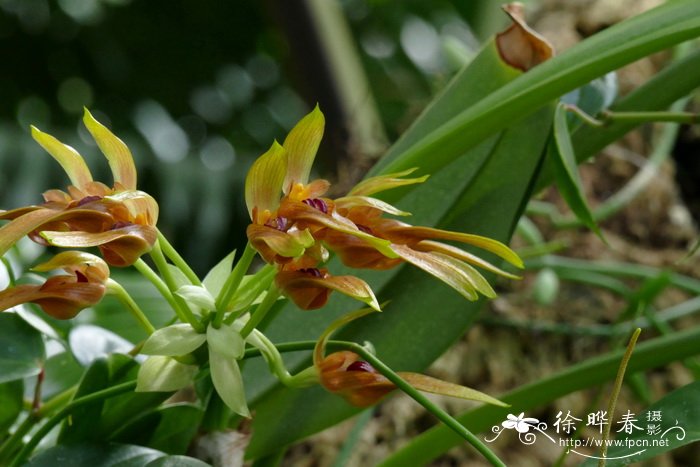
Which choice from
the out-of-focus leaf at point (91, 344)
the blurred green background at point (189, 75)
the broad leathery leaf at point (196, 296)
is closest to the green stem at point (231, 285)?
the broad leathery leaf at point (196, 296)

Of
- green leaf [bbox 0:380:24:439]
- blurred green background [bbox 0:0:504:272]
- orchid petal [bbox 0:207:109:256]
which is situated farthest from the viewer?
blurred green background [bbox 0:0:504:272]

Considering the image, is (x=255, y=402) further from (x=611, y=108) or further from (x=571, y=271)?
(x=571, y=271)

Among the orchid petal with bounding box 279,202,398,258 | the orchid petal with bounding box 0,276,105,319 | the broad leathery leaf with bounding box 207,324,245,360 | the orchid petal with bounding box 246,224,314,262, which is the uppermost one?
the orchid petal with bounding box 279,202,398,258

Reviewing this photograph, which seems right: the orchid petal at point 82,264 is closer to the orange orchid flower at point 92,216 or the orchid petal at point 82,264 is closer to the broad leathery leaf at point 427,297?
the orange orchid flower at point 92,216

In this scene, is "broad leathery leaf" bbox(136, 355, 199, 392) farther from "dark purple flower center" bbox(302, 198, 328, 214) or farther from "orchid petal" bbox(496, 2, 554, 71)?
"orchid petal" bbox(496, 2, 554, 71)

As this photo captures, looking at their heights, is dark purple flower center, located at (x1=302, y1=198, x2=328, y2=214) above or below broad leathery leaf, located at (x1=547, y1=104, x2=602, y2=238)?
below

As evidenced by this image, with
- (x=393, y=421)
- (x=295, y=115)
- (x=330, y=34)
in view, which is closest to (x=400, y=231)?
(x=393, y=421)

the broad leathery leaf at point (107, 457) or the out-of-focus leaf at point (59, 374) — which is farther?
the out-of-focus leaf at point (59, 374)

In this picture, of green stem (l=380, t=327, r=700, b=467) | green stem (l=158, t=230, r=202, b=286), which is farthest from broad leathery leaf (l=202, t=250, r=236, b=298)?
green stem (l=380, t=327, r=700, b=467)
